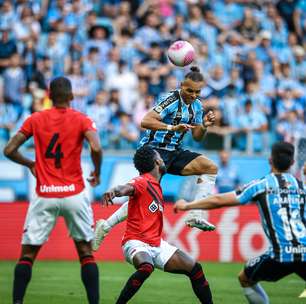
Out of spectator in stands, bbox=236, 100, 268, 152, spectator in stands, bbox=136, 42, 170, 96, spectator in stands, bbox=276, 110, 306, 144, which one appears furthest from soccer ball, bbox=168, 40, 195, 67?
spectator in stands, bbox=136, 42, 170, 96

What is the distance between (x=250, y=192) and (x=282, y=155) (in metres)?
0.46

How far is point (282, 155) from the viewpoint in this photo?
922 centimetres

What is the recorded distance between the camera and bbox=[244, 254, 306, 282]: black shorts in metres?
9.19

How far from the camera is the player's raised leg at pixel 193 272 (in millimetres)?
10516

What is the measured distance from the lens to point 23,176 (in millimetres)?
19859

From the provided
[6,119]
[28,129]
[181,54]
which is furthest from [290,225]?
[6,119]

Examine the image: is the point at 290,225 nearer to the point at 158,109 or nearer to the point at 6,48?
the point at 158,109

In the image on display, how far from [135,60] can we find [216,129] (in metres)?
2.84

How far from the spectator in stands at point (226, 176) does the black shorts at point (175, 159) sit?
23.5ft

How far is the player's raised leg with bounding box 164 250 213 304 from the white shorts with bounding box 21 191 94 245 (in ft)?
3.41

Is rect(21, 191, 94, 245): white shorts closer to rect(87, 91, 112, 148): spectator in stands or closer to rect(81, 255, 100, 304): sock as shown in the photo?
rect(81, 255, 100, 304): sock

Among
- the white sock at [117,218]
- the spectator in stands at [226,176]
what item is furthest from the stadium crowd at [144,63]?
the white sock at [117,218]

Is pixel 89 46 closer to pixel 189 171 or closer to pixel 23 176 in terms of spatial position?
pixel 23 176

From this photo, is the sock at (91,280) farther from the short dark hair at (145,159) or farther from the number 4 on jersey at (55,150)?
the short dark hair at (145,159)
